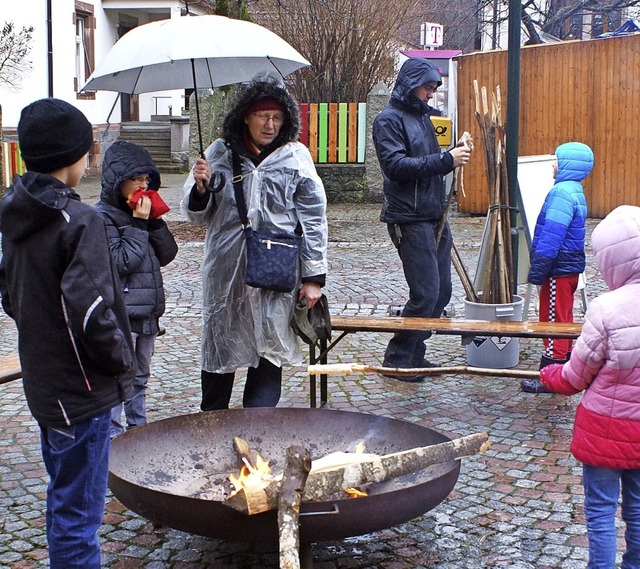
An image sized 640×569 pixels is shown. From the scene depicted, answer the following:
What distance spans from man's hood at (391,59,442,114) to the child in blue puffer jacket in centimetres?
91

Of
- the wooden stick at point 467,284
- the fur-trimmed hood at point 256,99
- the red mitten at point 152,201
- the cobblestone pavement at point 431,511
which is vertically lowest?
the cobblestone pavement at point 431,511

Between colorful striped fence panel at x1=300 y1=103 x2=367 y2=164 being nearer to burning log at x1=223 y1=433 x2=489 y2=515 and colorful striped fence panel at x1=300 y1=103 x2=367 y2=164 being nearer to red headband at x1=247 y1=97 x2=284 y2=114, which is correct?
red headband at x1=247 y1=97 x2=284 y2=114

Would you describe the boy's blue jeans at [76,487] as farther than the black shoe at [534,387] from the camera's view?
No

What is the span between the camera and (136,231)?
433 centimetres

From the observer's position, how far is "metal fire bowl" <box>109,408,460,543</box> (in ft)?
10.5

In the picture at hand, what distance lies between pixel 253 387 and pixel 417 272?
5.55 feet

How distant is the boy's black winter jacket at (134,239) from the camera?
4.27 meters

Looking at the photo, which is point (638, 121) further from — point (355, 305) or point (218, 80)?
point (218, 80)

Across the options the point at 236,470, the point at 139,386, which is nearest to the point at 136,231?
the point at 139,386

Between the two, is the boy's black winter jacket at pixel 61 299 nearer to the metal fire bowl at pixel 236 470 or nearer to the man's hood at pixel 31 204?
the man's hood at pixel 31 204

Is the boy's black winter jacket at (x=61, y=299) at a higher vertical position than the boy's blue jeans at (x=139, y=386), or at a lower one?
higher

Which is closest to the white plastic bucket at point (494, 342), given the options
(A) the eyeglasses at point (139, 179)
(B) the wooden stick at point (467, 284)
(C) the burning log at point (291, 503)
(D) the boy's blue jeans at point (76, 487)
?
(B) the wooden stick at point (467, 284)

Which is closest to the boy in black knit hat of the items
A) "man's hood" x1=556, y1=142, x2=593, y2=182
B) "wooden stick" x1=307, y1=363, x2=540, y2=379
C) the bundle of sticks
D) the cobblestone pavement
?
the cobblestone pavement

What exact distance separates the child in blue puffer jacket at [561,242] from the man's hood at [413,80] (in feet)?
2.97
